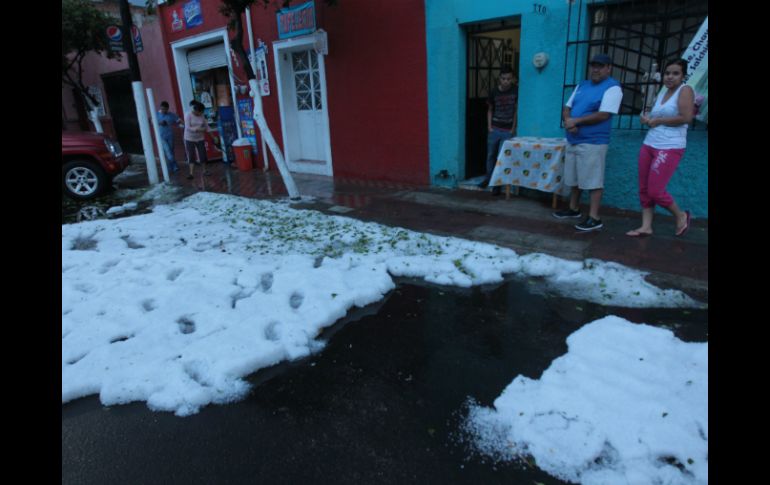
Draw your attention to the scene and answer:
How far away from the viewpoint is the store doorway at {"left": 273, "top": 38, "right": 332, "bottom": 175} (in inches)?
386

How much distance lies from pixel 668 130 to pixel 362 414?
4059 mm

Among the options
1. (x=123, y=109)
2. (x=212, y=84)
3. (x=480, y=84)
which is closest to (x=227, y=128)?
(x=212, y=84)

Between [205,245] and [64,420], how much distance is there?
2978mm

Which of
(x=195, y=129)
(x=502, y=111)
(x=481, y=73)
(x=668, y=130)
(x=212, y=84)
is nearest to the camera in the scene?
(x=668, y=130)

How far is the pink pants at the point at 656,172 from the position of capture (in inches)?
185

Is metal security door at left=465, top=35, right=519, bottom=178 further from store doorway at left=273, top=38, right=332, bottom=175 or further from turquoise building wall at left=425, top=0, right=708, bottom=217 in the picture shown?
store doorway at left=273, top=38, right=332, bottom=175

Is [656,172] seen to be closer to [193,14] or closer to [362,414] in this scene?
[362,414]

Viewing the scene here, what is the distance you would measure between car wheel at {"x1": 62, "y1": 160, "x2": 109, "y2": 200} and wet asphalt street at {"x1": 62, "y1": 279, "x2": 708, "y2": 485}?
7.19 metres

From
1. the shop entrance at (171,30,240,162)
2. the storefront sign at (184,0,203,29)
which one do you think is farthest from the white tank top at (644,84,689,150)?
the storefront sign at (184,0,203,29)

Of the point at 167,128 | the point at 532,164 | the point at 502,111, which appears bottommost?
the point at 532,164

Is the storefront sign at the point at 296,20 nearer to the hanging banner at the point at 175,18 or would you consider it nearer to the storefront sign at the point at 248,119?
the storefront sign at the point at 248,119

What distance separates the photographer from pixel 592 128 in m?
5.18

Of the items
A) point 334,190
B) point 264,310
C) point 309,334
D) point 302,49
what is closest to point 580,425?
point 309,334

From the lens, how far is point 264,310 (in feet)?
12.1
